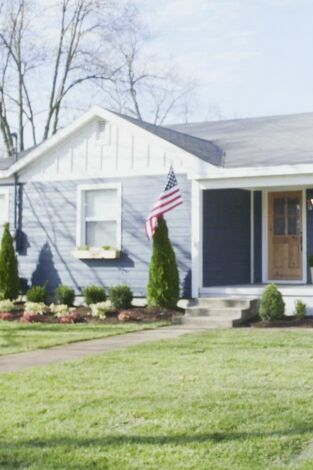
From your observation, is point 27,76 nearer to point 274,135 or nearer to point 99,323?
point 274,135

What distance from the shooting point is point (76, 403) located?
19.1 ft

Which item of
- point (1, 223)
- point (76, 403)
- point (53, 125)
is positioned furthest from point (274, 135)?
point (53, 125)

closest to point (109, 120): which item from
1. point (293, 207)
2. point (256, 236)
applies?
point (256, 236)

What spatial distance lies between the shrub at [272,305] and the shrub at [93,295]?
11.5 ft

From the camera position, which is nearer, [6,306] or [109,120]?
[6,306]

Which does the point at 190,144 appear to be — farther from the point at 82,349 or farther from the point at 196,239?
the point at 82,349

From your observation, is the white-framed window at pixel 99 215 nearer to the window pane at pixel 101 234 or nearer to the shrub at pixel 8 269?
the window pane at pixel 101 234

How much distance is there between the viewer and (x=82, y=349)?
9.19m

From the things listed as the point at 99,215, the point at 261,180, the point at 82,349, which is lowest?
the point at 82,349

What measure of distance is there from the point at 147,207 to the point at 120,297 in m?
2.05

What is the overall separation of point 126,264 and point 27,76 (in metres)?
21.2

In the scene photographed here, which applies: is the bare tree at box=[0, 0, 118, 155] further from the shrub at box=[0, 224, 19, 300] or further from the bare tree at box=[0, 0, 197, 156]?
the shrub at box=[0, 224, 19, 300]

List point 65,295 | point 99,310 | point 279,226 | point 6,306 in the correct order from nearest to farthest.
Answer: point 99,310 → point 6,306 → point 65,295 → point 279,226

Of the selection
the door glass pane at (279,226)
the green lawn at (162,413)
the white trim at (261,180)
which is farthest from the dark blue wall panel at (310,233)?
the green lawn at (162,413)
